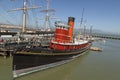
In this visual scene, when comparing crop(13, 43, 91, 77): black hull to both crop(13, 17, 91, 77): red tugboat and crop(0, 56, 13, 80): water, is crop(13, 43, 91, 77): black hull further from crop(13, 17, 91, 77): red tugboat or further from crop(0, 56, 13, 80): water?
crop(0, 56, 13, 80): water

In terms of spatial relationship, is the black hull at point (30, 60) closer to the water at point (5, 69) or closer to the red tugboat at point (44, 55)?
the red tugboat at point (44, 55)

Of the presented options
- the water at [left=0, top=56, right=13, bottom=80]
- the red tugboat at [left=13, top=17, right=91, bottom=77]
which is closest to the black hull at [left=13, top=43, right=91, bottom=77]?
the red tugboat at [left=13, top=17, right=91, bottom=77]

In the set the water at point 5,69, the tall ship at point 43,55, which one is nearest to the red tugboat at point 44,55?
the tall ship at point 43,55

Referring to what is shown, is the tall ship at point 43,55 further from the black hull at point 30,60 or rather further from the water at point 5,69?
the water at point 5,69

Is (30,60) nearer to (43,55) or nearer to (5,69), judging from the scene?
(43,55)

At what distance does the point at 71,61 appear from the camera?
79.6ft

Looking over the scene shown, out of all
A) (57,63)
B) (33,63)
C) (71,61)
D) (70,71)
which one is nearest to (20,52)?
(33,63)

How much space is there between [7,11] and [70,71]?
91.1 feet

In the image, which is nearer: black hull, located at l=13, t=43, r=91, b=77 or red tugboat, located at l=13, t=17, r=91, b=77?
black hull, located at l=13, t=43, r=91, b=77

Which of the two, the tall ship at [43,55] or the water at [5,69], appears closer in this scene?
the water at [5,69]

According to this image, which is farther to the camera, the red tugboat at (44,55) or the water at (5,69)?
the red tugboat at (44,55)

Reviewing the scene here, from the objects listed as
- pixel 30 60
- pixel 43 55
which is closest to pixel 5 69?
pixel 30 60

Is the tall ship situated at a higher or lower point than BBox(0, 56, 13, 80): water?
higher

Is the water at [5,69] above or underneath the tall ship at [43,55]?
underneath
